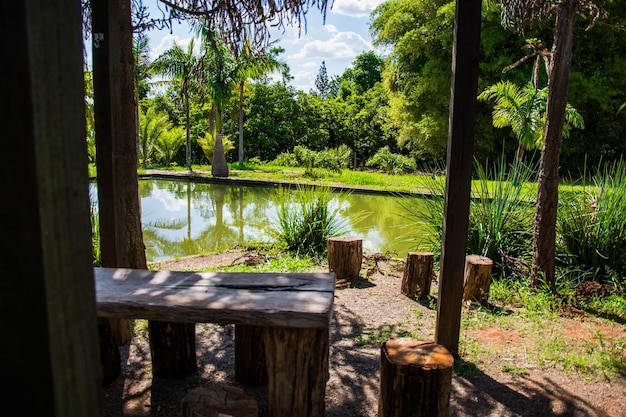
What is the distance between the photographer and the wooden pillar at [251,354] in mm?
A: 2555

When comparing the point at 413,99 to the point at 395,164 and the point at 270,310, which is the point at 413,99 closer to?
the point at 395,164

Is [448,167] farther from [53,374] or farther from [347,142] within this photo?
[347,142]

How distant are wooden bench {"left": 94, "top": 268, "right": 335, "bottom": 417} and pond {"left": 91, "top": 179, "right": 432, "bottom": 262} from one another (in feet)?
11.5

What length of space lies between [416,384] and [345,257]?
2.83m

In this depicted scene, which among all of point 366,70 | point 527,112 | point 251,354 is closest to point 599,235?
point 251,354

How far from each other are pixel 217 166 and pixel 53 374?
17.5m

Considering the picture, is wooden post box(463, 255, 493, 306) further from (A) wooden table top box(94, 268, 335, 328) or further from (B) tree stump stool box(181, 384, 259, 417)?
(B) tree stump stool box(181, 384, 259, 417)

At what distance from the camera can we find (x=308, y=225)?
19.9 feet

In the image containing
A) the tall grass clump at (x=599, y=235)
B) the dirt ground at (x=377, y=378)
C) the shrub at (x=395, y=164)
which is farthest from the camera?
the shrub at (x=395, y=164)

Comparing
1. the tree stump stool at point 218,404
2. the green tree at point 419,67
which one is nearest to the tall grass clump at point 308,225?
the tree stump stool at point 218,404

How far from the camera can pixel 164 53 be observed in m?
17.3

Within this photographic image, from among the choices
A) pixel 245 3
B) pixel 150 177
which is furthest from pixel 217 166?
pixel 245 3

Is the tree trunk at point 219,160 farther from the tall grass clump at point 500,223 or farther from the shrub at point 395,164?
the tall grass clump at point 500,223

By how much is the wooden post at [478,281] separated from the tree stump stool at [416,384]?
80.3 inches
